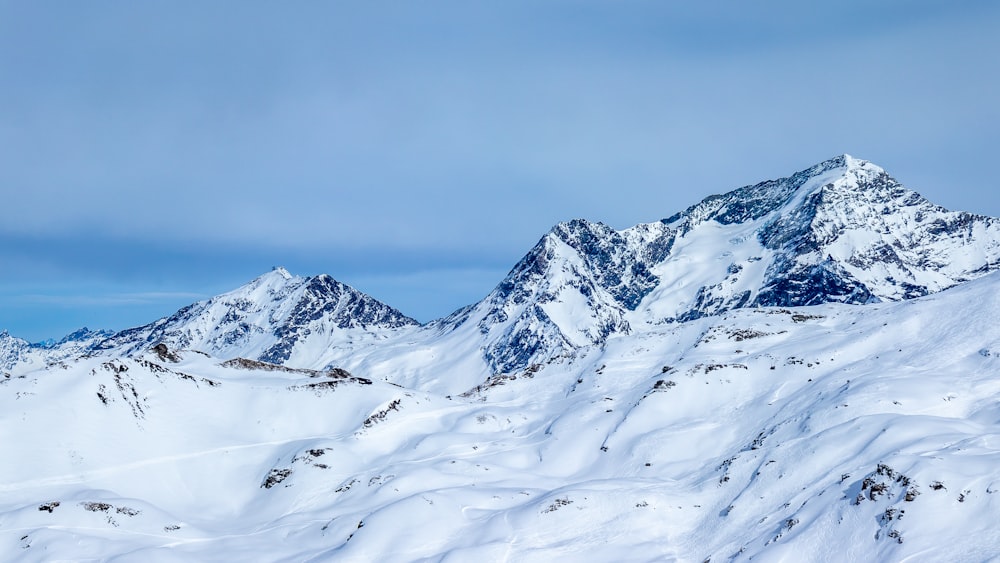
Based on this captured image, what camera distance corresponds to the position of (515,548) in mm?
49719

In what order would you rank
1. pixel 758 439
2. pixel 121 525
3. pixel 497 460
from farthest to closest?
1. pixel 497 460
2. pixel 758 439
3. pixel 121 525

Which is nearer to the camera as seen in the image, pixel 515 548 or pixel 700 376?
pixel 515 548

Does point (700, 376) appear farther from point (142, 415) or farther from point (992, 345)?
point (142, 415)

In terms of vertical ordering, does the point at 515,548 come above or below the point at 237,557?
below

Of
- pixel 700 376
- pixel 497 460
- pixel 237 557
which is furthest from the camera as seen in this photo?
pixel 700 376

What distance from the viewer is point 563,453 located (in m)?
79.6

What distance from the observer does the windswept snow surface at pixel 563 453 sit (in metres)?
46.0

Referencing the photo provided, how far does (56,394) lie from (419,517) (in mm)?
47361

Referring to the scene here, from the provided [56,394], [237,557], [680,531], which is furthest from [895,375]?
[56,394]

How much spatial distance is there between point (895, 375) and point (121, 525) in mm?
68460

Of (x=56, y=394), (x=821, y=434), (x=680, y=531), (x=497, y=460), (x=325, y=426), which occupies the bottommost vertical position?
(x=680, y=531)

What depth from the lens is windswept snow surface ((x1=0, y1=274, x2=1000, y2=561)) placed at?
46.0m

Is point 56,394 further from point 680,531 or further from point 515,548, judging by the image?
point 680,531

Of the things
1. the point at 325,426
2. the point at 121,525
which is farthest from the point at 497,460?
A: the point at 121,525
